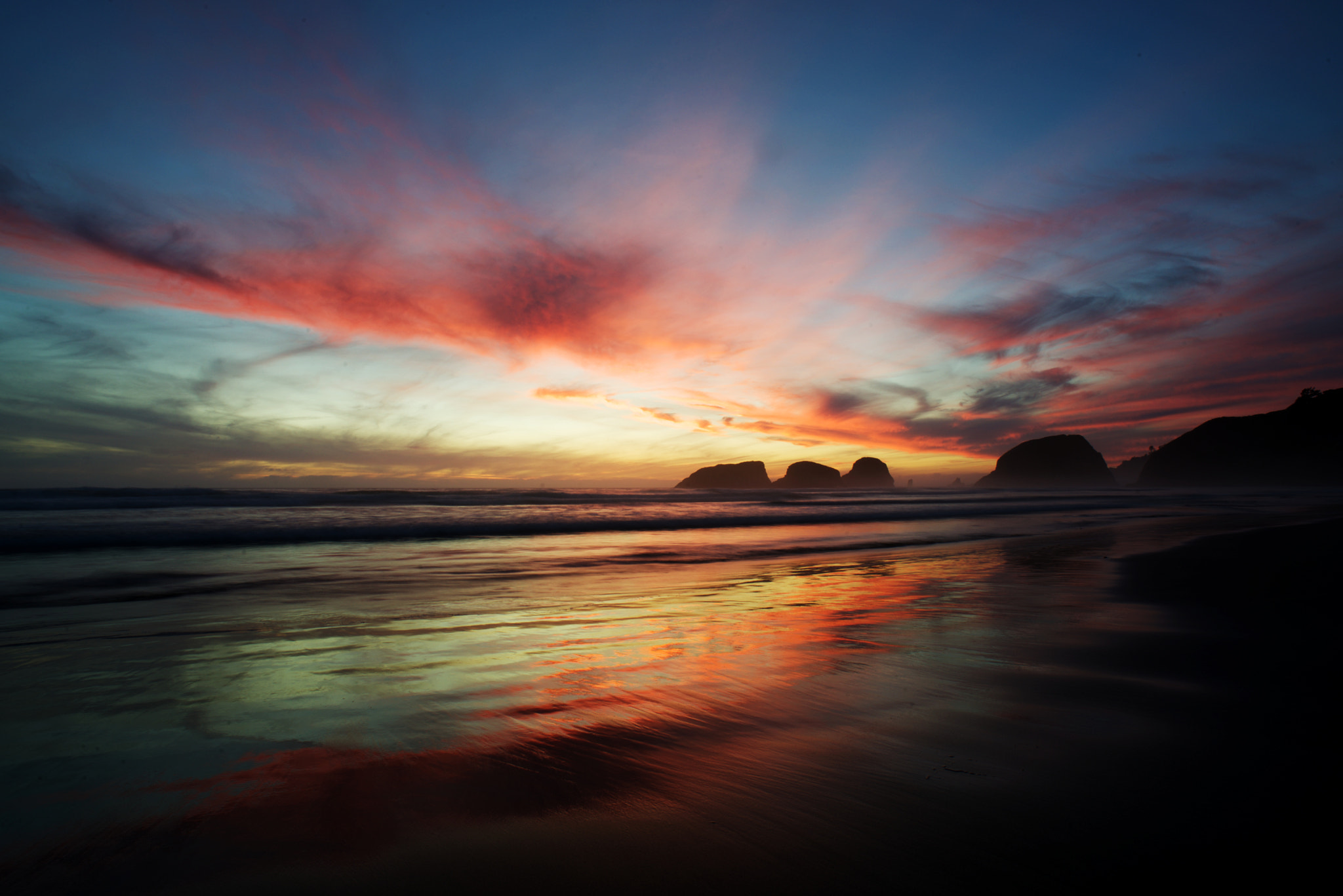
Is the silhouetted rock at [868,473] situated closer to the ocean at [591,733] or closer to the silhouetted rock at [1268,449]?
the silhouetted rock at [1268,449]

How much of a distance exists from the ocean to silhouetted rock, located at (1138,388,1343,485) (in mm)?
122277

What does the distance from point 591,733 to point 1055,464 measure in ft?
570

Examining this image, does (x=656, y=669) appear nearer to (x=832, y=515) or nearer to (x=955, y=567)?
(x=955, y=567)

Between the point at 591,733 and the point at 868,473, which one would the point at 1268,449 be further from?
the point at 591,733

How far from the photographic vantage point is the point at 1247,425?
4013 inches

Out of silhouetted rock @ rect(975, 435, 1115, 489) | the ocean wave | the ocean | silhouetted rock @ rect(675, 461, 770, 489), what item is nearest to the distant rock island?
silhouetted rock @ rect(675, 461, 770, 489)

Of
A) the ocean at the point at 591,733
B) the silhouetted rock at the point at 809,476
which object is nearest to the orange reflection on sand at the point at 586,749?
the ocean at the point at 591,733

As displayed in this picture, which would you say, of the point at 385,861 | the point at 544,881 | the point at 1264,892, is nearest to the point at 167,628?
the point at 385,861

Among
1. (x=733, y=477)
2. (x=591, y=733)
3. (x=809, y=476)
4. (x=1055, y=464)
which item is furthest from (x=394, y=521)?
(x=1055, y=464)

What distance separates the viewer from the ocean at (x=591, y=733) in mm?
1850

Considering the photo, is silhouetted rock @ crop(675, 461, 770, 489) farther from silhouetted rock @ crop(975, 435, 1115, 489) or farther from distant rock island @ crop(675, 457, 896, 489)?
silhouetted rock @ crop(975, 435, 1115, 489)

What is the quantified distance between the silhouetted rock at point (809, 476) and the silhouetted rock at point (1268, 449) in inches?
2832

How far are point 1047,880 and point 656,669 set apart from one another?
8.80 ft

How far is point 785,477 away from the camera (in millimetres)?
169250
